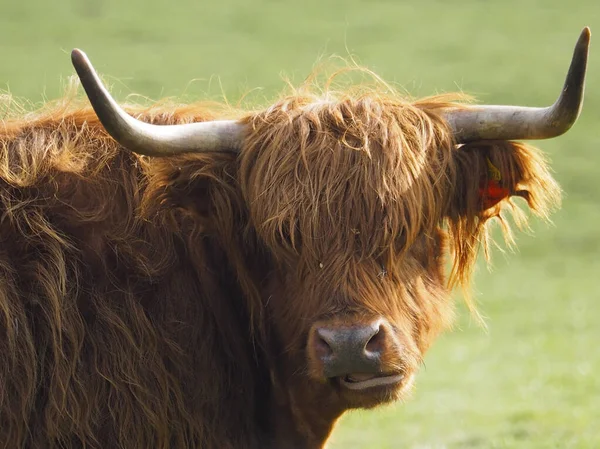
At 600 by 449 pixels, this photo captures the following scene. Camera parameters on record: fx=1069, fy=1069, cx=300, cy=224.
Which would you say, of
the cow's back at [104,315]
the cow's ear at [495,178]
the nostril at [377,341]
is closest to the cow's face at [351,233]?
the nostril at [377,341]

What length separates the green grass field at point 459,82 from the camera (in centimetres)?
1012

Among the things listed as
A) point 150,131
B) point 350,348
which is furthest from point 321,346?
point 150,131

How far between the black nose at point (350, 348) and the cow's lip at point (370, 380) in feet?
Result: 0.23

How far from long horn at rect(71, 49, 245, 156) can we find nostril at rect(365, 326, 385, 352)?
1.00 metres

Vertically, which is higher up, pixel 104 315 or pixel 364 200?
pixel 364 200

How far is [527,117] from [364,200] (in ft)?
2.38

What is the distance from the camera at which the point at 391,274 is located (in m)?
4.14

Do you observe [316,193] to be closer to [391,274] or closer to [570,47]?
[391,274]

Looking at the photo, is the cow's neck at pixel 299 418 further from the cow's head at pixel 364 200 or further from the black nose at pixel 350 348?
the black nose at pixel 350 348

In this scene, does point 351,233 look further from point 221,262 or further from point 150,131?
point 150,131

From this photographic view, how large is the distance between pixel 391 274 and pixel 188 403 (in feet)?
3.04

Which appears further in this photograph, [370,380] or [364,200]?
[364,200]

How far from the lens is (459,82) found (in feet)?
83.6

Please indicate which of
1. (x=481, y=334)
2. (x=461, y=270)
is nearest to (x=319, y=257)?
(x=461, y=270)
